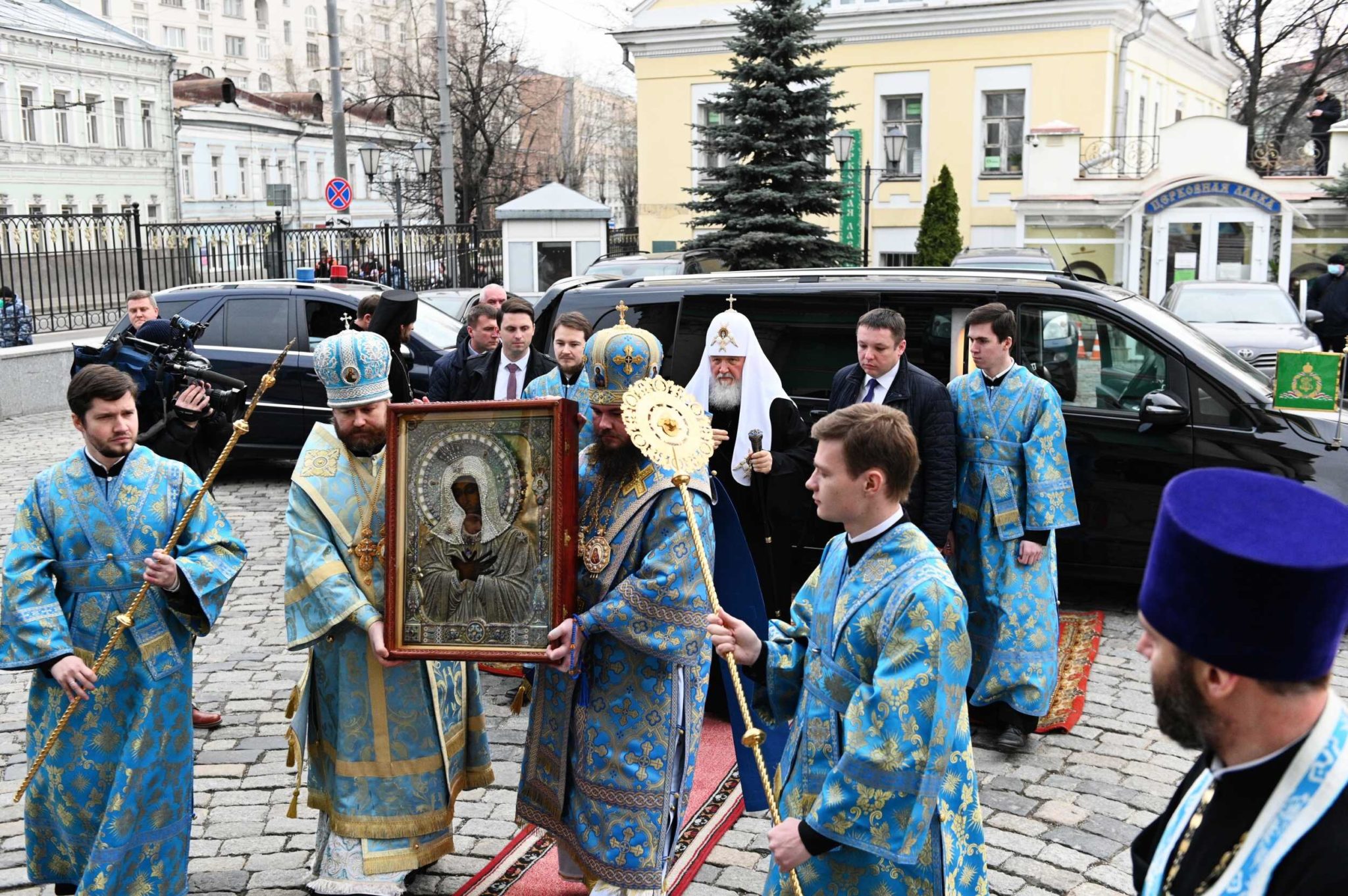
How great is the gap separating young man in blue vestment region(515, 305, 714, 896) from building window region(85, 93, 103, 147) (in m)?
49.4

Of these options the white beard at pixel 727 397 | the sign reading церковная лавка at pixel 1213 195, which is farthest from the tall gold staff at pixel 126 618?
the sign reading церковная лавка at pixel 1213 195

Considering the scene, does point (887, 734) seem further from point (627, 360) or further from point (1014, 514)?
point (1014, 514)

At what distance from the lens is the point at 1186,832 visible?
7.04 feet

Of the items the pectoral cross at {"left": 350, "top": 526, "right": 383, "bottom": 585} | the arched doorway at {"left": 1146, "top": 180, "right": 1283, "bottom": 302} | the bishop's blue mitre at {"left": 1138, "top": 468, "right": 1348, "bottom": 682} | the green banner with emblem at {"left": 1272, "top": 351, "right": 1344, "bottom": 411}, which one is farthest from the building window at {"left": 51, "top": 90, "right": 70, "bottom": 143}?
the bishop's blue mitre at {"left": 1138, "top": 468, "right": 1348, "bottom": 682}

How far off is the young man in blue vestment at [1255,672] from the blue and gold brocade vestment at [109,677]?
328 cm

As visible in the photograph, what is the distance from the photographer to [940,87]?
3275cm

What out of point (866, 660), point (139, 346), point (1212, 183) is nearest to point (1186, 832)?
point (866, 660)

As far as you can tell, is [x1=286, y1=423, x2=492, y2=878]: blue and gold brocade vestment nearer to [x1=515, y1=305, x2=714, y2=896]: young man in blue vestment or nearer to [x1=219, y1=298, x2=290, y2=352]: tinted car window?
[x1=515, y1=305, x2=714, y2=896]: young man in blue vestment

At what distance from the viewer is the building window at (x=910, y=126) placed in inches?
1312

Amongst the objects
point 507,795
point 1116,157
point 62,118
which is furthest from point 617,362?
point 62,118

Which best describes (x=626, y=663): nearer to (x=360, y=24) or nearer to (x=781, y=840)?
(x=781, y=840)

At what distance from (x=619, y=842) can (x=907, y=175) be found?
102 feet

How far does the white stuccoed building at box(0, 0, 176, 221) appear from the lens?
44.4 metres

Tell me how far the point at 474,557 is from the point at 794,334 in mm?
4747
